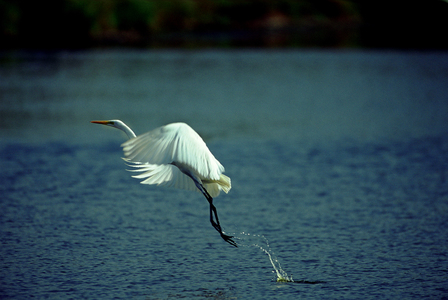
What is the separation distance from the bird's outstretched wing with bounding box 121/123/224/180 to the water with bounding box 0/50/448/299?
5.17 ft

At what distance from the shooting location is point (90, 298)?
8.16 metres

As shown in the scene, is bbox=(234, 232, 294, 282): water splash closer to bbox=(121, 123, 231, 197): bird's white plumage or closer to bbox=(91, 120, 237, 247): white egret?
bbox=(91, 120, 237, 247): white egret

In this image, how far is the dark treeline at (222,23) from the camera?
53.3 m

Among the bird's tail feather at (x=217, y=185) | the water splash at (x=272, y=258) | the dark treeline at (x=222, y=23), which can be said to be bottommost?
the water splash at (x=272, y=258)

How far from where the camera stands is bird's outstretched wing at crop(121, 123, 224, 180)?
7.50 meters

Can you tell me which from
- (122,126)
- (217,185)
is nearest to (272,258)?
(217,185)

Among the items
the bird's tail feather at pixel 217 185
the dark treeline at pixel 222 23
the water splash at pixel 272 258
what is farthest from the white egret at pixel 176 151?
the dark treeline at pixel 222 23

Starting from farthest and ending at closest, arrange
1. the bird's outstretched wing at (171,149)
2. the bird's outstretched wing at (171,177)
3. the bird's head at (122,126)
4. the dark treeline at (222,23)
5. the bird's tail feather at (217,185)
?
the dark treeline at (222,23) < the bird's outstretched wing at (171,177) < the bird's tail feather at (217,185) < the bird's head at (122,126) < the bird's outstretched wing at (171,149)

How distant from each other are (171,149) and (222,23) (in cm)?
5860

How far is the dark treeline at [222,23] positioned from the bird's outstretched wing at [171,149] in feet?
140

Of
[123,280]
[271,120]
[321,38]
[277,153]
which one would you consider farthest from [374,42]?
[123,280]

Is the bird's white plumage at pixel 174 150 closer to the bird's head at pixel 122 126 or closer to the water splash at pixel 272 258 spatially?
the bird's head at pixel 122 126

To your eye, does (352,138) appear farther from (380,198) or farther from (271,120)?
(380,198)

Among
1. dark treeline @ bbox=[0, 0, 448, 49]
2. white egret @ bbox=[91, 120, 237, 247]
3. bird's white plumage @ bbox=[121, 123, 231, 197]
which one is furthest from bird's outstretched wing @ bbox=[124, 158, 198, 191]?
dark treeline @ bbox=[0, 0, 448, 49]
